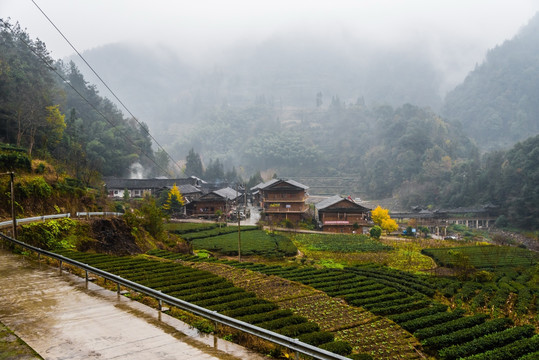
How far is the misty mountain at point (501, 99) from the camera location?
6147 inches

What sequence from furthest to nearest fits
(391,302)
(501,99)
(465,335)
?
1. (501,99)
2. (391,302)
3. (465,335)

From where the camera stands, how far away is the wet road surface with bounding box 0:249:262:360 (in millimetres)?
6312

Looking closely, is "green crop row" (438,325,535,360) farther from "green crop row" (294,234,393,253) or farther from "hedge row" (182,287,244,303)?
"green crop row" (294,234,393,253)

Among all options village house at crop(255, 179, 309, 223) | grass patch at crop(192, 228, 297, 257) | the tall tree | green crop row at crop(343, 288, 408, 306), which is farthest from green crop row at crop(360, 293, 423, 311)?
the tall tree

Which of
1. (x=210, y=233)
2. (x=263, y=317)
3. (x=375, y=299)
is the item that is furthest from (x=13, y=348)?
(x=210, y=233)

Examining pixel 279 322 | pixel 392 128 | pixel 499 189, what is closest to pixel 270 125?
pixel 392 128

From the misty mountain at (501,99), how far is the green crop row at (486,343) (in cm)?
15796

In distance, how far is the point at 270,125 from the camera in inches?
7731

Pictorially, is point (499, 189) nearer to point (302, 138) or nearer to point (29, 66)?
point (29, 66)

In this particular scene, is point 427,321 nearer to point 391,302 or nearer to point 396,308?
point 396,308

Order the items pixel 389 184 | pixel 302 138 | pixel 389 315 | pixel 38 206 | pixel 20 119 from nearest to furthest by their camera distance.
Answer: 1. pixel 389 315
2. pixel 38 206
3. pixel 20 119
4. pixel 389 184
5. pixel 302 138

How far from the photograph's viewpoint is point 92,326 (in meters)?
7.44

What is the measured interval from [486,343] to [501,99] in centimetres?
18330

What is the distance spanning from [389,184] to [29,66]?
92327mm
